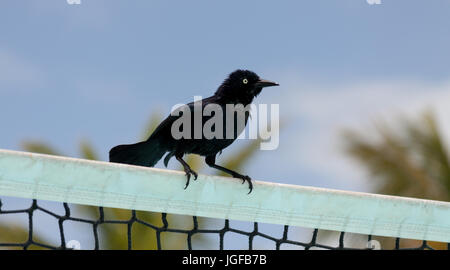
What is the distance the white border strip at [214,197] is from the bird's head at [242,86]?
1.86 m

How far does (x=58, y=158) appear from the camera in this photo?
3492 mm

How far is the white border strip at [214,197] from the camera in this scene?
3.50m

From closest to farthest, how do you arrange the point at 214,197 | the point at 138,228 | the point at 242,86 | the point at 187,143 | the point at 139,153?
1. the point at 214,197
2. the point at 139,153
3. the point at 187,143
4. the point at 242,86
5. the point at 138,228

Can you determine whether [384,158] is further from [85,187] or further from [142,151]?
[85,187]

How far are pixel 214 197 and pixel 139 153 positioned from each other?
4.68ft

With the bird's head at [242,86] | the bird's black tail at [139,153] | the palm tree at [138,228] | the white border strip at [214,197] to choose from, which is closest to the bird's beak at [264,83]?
the bird's head at [242,86]

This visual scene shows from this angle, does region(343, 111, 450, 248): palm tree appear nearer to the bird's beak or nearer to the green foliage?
the green foliage

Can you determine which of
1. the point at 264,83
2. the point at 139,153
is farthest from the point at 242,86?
the point at 139,153

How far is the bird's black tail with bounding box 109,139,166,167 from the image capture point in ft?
16.5

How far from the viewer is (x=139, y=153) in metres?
5.15

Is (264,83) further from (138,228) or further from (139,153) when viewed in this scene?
(138,228)

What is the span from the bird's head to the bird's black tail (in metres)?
0.79

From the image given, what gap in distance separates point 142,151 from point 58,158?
66.7 inches
